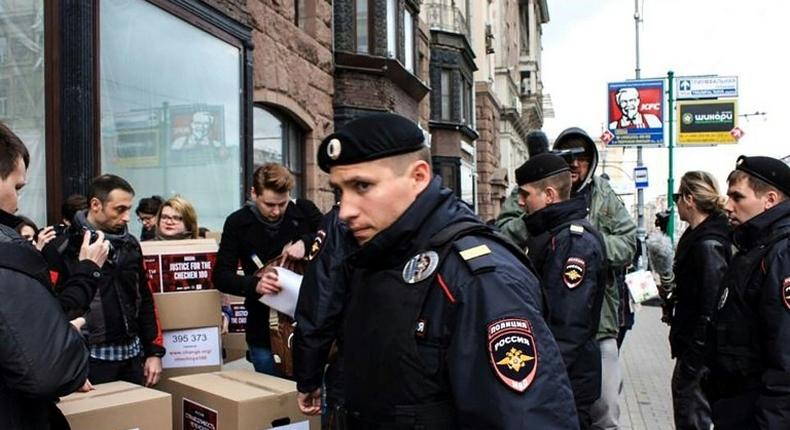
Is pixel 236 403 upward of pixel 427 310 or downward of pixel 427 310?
downward

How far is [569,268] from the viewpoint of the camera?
3.55 meters

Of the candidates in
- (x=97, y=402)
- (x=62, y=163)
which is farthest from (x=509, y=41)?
(x=97, y=402)

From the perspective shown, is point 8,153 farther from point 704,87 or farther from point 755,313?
point 704,87

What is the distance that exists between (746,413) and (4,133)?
317 centimetres

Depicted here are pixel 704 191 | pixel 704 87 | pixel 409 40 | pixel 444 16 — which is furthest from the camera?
pixel 704 87

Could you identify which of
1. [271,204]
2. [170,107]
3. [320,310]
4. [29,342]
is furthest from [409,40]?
[29,342]

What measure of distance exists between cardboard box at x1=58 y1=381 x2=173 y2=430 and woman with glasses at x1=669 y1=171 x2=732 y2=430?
308 cm

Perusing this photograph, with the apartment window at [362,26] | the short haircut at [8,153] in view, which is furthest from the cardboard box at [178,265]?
the apartment window at [362,26]

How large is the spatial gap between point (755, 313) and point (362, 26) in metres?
10.9

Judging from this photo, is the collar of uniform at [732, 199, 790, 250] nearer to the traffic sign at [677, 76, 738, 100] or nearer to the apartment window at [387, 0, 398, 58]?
the apartment window at [387, 0, 398, 58]

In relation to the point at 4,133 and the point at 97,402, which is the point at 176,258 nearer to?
the point at 97,402

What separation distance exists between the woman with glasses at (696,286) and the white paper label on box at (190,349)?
2.96m

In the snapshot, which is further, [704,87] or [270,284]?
[704,87]

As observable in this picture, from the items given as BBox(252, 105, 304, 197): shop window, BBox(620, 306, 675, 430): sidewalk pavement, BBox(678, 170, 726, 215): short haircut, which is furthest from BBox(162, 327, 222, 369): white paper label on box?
BBox(252, 105, 304, 197): shop window
